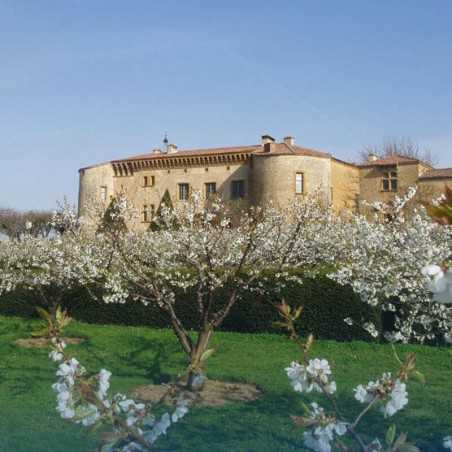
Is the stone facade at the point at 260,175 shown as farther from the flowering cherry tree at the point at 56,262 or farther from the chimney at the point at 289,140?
the flowering cherry tree at the point at 56,262

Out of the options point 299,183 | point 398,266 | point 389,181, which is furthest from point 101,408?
point 389,181

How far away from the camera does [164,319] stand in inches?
584

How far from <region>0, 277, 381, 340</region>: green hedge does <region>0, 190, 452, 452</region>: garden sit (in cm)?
3

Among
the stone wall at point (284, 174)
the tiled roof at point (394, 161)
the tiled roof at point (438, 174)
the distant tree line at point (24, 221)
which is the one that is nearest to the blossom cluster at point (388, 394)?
the tiled roof at point (438, 174)

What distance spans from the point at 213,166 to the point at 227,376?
31.2 metres

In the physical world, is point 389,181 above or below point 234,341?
above

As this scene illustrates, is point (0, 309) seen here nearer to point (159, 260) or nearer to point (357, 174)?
point (159, 260)

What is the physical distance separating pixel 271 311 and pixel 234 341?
1.19m

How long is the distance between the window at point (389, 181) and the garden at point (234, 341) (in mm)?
24246

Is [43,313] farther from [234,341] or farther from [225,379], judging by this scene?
[234,341]

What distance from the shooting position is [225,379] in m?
9.38

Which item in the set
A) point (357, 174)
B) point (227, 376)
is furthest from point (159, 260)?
point (357, 174)

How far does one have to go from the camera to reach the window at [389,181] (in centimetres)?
3616

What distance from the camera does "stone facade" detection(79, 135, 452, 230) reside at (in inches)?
1423
